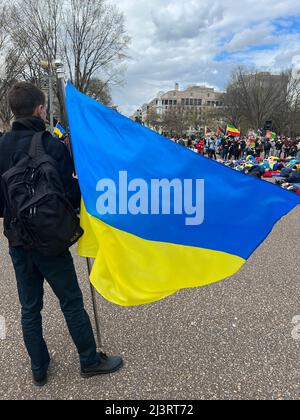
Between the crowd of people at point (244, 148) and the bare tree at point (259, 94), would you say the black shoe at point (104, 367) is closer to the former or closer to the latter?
the crowd of people at point (244, 148)

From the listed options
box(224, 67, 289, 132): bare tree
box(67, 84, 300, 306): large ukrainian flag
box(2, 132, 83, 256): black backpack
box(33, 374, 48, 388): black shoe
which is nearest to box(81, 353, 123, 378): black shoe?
box(33, 374, 48, 388): black shoe

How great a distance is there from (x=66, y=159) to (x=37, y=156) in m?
0.19

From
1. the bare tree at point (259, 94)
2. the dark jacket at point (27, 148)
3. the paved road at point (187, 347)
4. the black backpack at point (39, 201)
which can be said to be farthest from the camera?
the bare tree at point (259, 94)

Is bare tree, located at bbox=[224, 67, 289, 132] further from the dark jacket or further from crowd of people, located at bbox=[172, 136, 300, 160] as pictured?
the dark jacket

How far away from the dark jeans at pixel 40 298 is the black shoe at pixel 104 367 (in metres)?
0.06

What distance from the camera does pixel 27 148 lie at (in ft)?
6.70

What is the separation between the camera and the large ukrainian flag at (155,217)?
7.16 ft

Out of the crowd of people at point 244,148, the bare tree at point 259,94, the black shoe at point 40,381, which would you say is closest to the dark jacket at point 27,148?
the black shoe at point 40,381

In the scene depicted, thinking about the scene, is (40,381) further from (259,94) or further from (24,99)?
(259,94)

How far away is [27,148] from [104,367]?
1665 mm

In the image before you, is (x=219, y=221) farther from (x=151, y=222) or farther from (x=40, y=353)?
(x=40, y=353)

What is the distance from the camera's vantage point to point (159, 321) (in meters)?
3.24

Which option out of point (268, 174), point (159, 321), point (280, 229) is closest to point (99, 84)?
point (268, 174)
